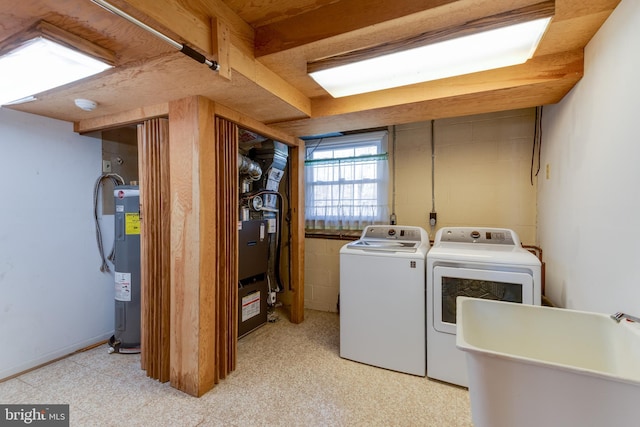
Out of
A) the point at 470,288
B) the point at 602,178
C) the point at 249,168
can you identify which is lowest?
the point at 470,288

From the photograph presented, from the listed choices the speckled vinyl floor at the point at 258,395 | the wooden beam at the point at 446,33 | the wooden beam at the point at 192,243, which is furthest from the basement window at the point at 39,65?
the speckled vinyl floor at the point at 258,395

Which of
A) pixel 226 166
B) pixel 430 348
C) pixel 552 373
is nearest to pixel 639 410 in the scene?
pixel 552 373

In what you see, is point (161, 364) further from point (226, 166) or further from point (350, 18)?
point (350, 18)

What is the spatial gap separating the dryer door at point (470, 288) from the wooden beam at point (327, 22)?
158 cm

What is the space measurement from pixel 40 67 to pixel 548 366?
2.45m

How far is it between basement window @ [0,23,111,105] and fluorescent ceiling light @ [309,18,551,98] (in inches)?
45.8

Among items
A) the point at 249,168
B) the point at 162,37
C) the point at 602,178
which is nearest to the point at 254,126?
the point at 249,168

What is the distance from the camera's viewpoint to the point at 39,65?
1391 mm

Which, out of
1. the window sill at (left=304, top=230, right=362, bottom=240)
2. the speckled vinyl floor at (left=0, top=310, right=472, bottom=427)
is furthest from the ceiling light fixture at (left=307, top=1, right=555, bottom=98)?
the speckled vinyl floor at (left=0, top=310, right=472, bottom=427)

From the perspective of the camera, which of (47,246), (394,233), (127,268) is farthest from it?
(394,233)

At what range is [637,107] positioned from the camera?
41.1 inches

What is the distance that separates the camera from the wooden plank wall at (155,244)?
1.98 metres

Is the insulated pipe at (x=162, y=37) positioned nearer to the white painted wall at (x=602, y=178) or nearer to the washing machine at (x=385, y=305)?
the washing machine at (x=385, y=305)

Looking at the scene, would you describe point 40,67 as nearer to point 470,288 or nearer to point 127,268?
point 127,268
